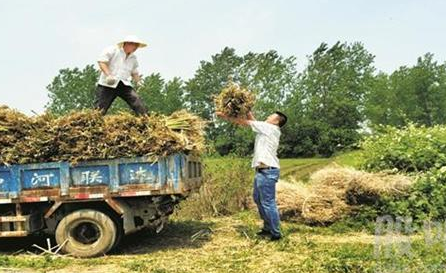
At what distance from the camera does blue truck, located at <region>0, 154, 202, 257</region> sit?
8375 mm

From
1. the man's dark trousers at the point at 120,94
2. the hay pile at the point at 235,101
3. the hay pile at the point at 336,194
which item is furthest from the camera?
the hay pile at the point at 336,194

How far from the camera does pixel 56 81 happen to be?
63.3 meters

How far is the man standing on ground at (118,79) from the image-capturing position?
937cm

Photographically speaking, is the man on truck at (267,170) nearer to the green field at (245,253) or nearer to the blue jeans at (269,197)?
the blue jeans at (269,197)

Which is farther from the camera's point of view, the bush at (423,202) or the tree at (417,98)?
the tree at (417,98)

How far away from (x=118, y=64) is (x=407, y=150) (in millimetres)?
6354

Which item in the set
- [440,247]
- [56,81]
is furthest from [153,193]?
[56,81]

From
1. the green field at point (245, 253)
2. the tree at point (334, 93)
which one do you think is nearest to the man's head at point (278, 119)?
the green field at point (245, 253)

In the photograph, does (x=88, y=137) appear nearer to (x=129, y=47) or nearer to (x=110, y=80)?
(x=110, y=80)

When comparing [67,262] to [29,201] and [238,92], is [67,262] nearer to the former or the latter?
[29,201]

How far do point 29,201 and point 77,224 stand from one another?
78cm

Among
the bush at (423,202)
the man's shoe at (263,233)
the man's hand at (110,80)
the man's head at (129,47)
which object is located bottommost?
the man's shoe at (263,233)

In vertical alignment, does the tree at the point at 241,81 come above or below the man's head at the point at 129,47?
above

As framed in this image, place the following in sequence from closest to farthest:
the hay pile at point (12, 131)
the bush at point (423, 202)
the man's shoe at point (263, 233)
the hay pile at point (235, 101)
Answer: the hay pile at point (12, 131), the hay pile at point (235, 101), the man's shoe at point (263, 233), the bush at point (423, 202)
